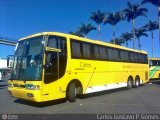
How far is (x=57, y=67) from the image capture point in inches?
535

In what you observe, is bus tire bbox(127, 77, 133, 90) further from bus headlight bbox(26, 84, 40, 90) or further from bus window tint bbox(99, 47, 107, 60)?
bus headlight bbox(26, 84, 40, 90)

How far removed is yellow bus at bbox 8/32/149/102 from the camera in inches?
505

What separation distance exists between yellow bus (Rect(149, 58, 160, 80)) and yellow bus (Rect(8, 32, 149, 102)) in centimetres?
1736

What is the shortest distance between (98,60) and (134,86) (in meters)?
7.27

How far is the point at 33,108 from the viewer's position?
12.8 metres

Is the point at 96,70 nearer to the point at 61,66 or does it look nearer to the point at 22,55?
the point at 61,66

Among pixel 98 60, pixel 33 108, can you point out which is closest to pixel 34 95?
pixel 33 108

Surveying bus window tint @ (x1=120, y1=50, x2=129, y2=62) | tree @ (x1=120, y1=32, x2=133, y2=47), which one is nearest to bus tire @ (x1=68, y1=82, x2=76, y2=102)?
bus window tint @ (x1=120, y1=50, x2=129, y2=62)

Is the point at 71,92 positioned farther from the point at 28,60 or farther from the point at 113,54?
the point at 113,54

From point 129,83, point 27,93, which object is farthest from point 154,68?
point 27,93

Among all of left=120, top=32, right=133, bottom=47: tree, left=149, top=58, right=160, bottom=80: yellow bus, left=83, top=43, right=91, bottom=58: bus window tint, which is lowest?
left=149, top=58, right=160, bottom=80: yellow bus

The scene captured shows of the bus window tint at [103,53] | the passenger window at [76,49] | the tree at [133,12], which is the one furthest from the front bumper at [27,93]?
the tree at [133,12]

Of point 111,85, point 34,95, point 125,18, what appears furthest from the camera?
point 125,18

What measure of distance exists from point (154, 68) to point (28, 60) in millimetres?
24890
